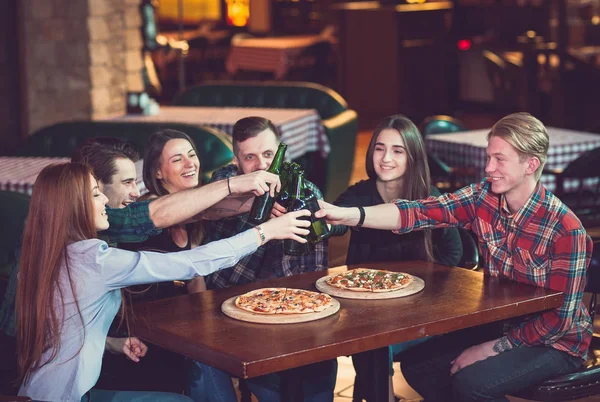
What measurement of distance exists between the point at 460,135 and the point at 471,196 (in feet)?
9.36

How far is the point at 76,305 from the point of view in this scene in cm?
271

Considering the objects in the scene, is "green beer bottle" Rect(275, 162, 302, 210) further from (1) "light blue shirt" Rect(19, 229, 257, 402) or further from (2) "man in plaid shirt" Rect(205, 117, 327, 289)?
(1) "light blue shirt" Rect(19, 229, 257, 402)

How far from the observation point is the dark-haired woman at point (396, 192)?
3.71m

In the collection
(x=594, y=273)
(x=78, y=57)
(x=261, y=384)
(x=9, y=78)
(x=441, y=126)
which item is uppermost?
(x=78, y=57)

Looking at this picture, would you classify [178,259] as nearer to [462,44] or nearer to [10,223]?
[10,223]

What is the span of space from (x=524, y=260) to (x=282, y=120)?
3.65 m

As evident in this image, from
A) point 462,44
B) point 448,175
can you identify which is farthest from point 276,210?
point 462,44

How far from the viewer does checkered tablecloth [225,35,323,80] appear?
13344 mm

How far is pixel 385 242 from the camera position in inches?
149

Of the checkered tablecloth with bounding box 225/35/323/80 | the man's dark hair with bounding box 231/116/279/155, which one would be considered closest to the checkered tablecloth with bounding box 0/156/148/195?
the man's dark hair with bounding box 231/116/279/155

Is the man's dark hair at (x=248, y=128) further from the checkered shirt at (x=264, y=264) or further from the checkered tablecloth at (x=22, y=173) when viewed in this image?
the checkered tablecloth at (x=22, y=173)

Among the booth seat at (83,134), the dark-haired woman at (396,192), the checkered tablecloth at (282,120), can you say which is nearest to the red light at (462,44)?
the checkered tablecloth at (282,120)

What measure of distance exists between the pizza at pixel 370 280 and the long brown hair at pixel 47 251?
0.83 metres

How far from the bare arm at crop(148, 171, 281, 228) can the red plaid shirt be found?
2.38 ft
